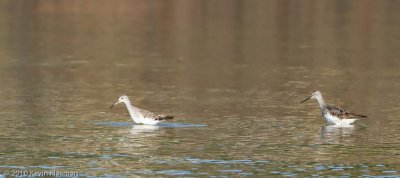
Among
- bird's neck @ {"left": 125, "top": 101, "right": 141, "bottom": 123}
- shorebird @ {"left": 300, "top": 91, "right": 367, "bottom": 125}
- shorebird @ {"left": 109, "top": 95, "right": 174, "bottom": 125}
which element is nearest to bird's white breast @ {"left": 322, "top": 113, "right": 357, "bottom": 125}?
shorebird @ {"left": 300, "top": 91, "right": 367, "bottom": 125}

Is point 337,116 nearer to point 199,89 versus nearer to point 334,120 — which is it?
point 334,120

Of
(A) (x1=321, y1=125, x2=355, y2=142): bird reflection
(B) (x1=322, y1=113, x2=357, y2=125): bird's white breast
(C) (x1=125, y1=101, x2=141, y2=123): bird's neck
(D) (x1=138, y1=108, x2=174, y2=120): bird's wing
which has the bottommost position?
(A) (x1=321, y1=125, x2=355, y2=142): bird reflection

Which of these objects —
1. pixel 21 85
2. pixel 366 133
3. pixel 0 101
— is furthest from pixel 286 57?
pixel 366 133

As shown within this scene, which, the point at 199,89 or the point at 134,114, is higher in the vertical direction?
the point at 199,89

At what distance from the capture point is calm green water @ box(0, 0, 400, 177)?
63.6 ft

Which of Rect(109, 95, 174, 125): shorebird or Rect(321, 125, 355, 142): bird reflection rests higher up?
Rect(109, 95, 174, 125): shorebird

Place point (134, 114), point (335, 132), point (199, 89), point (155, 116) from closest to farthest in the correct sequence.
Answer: point (335, 132)
point (155, 116)
point (134, 114)
point (199, 89)

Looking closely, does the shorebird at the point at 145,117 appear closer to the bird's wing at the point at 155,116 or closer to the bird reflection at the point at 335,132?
the bird's wing at the point at 155,116

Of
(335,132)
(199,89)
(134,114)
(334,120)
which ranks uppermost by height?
(199,89)

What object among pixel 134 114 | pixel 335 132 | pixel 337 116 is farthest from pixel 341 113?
pixel 134 114

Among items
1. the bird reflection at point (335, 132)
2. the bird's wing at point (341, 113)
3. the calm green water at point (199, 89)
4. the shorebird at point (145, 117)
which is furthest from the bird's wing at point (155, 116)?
the bird's wing at point (341, 113)

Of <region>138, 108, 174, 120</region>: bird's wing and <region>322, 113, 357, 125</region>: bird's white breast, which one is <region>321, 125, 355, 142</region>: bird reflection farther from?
<region>138, 108, 174, 120</region>: bird's wing

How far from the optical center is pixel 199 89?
29.7 m

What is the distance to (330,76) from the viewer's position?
3275cm
